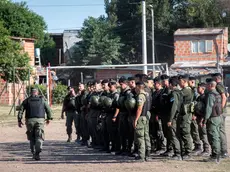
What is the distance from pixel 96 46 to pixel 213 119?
5582cm

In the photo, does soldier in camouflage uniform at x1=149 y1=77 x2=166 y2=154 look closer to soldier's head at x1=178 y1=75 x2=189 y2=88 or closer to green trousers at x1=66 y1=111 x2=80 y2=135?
soldier's head at x1=178 y1=75 x2=189 y2=88

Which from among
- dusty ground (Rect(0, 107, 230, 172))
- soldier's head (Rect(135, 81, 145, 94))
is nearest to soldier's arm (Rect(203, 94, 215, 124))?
dusty ground (Rect(0, 107, 230, 172))

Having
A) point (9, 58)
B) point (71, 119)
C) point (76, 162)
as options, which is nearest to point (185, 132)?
point (76, 162)

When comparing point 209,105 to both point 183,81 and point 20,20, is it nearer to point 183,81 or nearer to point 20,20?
point 183,81

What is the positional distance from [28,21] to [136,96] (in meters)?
53.9

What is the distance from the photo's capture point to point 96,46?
226ft

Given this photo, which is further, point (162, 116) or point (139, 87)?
point (162, 116)

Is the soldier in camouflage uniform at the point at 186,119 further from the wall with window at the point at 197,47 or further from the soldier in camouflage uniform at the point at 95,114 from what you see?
the wall with window at the point at 197,47

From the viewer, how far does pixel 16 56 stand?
40500 millimetres

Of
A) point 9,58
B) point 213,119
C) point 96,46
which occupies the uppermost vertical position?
point 96,46

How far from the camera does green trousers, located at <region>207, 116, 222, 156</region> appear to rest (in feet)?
44.1

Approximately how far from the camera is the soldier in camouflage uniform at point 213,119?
13.4 metres

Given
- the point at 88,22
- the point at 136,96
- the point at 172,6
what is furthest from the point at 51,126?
the point at 172,6

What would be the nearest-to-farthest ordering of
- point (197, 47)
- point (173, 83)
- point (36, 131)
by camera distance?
1. point (173, 83)
2. point (36, 131)
3. point (197, 47)
